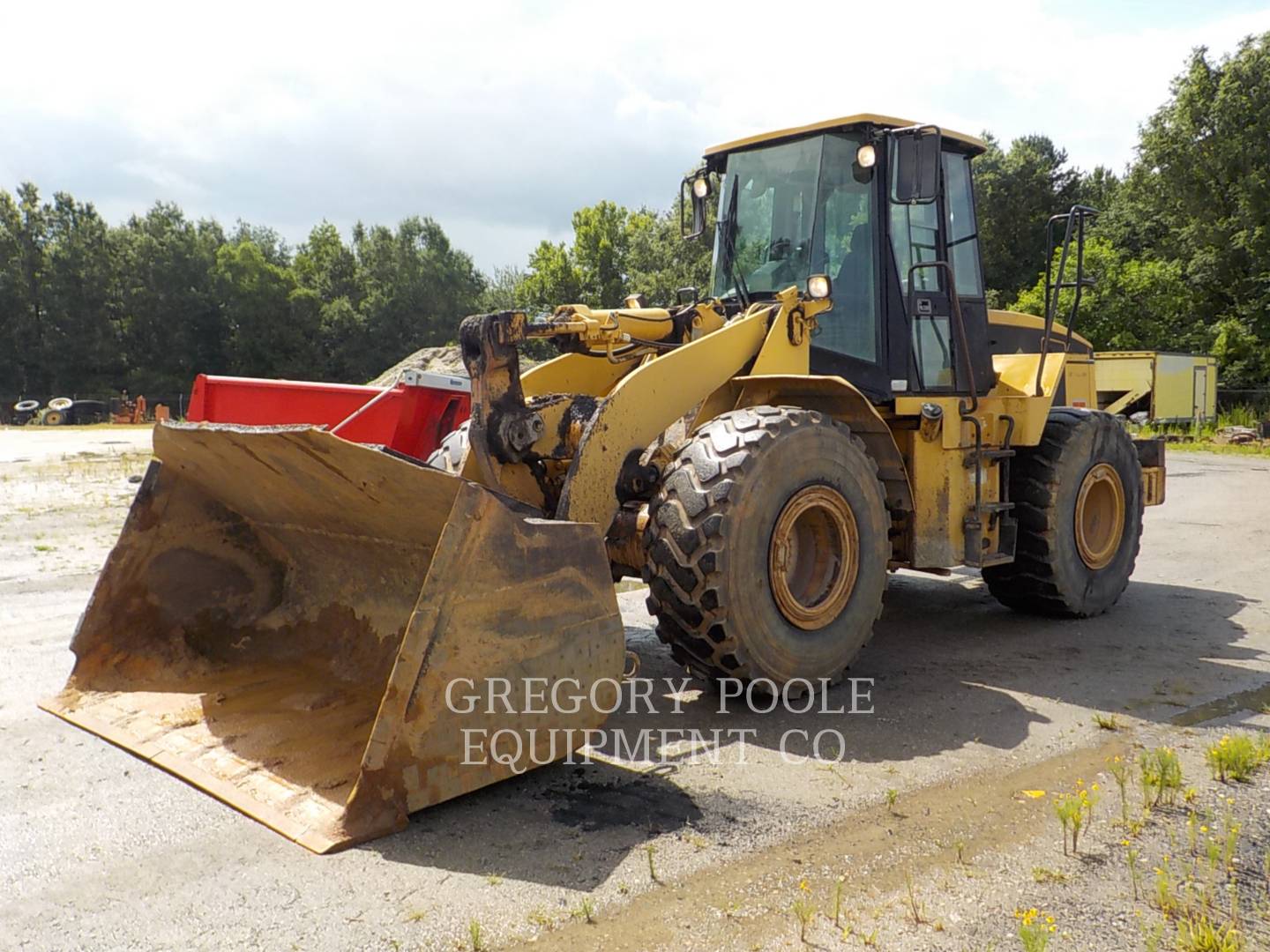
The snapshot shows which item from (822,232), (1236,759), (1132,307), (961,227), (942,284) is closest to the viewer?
(1236,759)

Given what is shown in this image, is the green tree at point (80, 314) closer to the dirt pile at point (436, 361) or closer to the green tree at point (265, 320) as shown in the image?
the green tree at point (265, 320)

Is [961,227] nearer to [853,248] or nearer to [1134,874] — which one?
[853,248]

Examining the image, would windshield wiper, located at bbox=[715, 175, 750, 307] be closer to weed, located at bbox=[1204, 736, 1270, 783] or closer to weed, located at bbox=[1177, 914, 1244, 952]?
weed, located at bbox=[1204, 736, 1270, 783]

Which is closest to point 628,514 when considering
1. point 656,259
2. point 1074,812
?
point 1074,812

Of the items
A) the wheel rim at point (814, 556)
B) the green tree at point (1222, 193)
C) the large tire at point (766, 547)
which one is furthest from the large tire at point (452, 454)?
the green tree at point (1222, 193)

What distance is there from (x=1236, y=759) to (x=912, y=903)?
1816mm

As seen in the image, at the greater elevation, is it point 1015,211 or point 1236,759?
point 1015,211

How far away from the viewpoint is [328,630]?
15.7 feet

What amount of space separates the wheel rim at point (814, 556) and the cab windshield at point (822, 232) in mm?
1304

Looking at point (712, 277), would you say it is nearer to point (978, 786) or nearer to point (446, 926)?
point (978, 786)

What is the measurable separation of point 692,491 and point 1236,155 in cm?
3586

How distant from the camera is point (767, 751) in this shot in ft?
13.8

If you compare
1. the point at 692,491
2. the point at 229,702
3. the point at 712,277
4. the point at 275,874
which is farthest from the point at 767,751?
the point at 712,277

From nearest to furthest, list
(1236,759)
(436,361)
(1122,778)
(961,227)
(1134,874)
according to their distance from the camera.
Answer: (1134,874) → (1122,778) → (1236,759) → (961,227) → (436,361)
